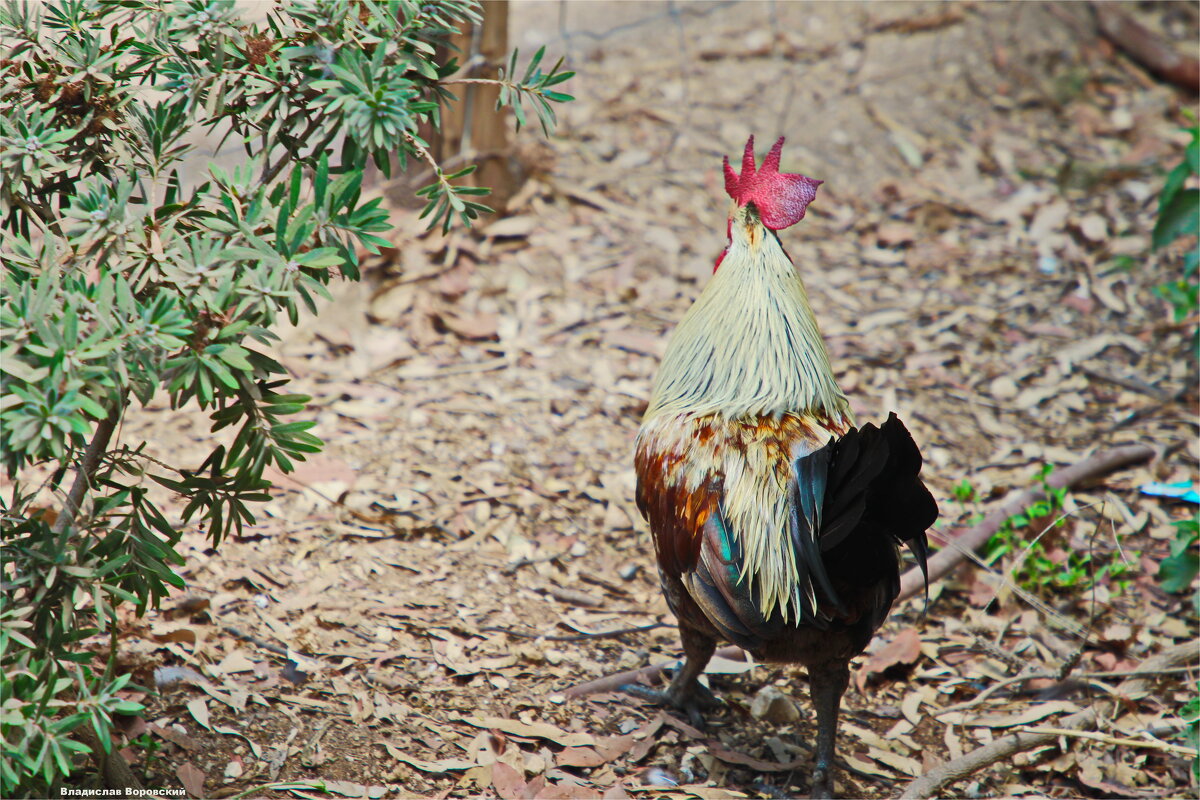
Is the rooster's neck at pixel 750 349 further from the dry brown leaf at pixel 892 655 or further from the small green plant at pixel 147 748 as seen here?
the small green plant at pixel 147 748

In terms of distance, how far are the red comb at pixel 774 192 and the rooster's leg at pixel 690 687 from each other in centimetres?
151

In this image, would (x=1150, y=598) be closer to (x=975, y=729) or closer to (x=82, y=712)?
(x=975, y=729)

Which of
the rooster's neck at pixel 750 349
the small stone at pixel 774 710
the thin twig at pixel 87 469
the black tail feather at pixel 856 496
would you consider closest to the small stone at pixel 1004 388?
the rooster's neck at pixel 750 349

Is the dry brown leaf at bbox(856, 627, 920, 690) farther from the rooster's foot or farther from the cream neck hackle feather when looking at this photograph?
the cream neck hackle feather

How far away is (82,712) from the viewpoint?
209cm

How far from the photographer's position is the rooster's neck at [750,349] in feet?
10.7

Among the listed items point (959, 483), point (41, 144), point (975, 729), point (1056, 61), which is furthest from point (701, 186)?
point (41, 144)

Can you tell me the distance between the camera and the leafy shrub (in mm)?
1951

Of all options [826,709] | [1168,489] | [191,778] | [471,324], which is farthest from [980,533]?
[191,778]

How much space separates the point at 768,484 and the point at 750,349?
565 mm

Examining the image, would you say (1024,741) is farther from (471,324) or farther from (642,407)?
(471,324)

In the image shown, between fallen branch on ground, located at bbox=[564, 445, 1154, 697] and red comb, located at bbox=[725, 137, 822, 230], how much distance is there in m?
1.55

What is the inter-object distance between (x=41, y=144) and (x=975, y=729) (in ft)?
11.9

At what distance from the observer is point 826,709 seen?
319 cm
